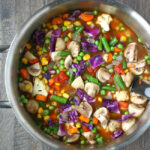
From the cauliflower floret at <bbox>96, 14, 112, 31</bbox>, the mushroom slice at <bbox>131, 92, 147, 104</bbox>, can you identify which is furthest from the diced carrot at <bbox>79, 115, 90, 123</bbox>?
the cauliflower floret at <bbox>96, 14, 112, 31</bbox>

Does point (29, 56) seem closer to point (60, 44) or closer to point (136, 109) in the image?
point (60, 44)

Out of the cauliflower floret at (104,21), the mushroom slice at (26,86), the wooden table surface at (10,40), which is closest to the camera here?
the mushroom slice at (26,86)

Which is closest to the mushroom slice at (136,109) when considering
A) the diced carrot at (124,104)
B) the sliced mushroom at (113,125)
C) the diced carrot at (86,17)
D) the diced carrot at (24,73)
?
the diced carrot at (124,104)

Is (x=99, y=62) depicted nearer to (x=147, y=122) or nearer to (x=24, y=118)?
(x=147, y=122)

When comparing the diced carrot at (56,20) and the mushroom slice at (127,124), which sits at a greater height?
the diced carrot at (56,20)

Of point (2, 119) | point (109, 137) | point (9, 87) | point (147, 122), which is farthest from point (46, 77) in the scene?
point (147, 122)

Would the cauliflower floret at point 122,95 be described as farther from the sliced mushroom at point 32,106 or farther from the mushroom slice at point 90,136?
the sliced mushroom at point 32,106

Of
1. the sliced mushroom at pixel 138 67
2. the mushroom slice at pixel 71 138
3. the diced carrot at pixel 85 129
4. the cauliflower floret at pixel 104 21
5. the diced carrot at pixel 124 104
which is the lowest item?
the mushroom slice at pixel 71 138

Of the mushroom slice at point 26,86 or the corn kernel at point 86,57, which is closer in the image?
the mushroom slice at point 26,86

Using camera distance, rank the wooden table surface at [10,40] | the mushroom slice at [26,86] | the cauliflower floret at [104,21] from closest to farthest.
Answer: the mushroom slice at [26,86] < the cauliflower floret at [104,21] < the wooden table surface at [10,40]
